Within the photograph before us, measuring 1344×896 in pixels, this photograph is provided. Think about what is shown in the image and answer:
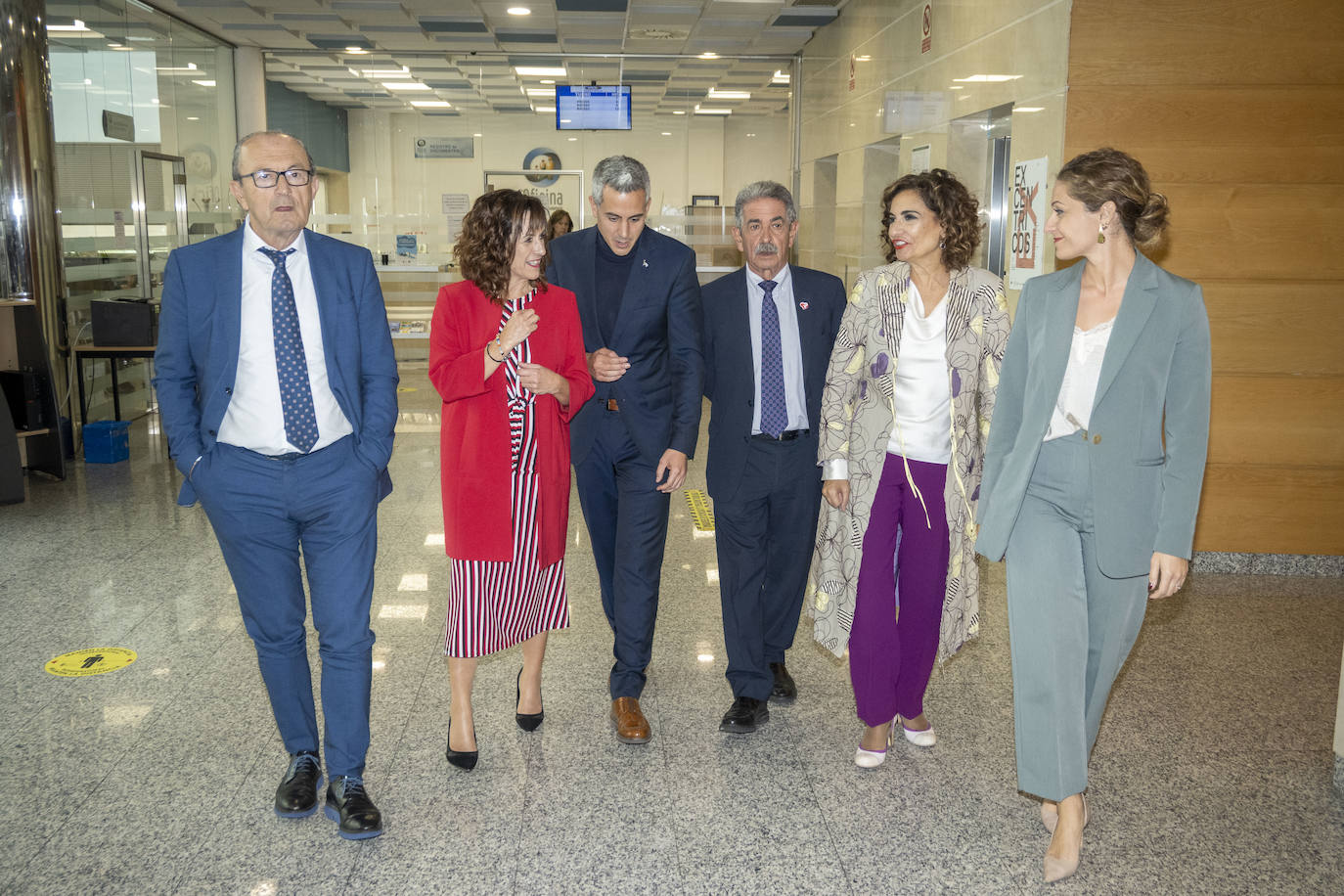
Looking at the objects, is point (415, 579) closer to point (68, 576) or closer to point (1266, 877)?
point (68, 576)

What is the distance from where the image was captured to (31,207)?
24.9 feet

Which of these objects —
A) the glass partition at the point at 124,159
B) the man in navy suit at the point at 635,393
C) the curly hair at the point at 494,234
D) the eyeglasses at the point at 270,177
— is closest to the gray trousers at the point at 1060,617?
the man in navy suit at the point at 635,393

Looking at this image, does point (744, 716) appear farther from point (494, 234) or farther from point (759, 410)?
point (494, 234)

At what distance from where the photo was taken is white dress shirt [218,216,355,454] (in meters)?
2.57

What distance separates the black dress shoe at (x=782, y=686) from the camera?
3.69 meters

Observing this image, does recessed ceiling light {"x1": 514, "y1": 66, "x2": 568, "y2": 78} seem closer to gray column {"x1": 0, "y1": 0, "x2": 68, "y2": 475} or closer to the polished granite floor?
gray column {"x1": 0, "y1": 0, "x2": 68, "y2": 475}

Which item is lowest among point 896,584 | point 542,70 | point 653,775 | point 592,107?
point 653,775

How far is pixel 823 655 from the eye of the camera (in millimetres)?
Result: 4148

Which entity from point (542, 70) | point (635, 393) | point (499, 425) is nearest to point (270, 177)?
point (499, 425)

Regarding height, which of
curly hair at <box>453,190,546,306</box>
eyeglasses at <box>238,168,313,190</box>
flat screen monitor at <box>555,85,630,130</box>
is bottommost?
curly hair at <box>453,190,546,306</box>

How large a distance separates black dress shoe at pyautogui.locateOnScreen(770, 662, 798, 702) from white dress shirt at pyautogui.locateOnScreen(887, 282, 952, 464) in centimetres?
107

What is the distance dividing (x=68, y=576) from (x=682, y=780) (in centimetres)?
351

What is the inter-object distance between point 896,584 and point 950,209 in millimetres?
1092

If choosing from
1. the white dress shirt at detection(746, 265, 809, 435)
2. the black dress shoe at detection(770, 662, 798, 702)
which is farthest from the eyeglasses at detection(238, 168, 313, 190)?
the black dress shoe at detection(770, 662, 798, 702)
